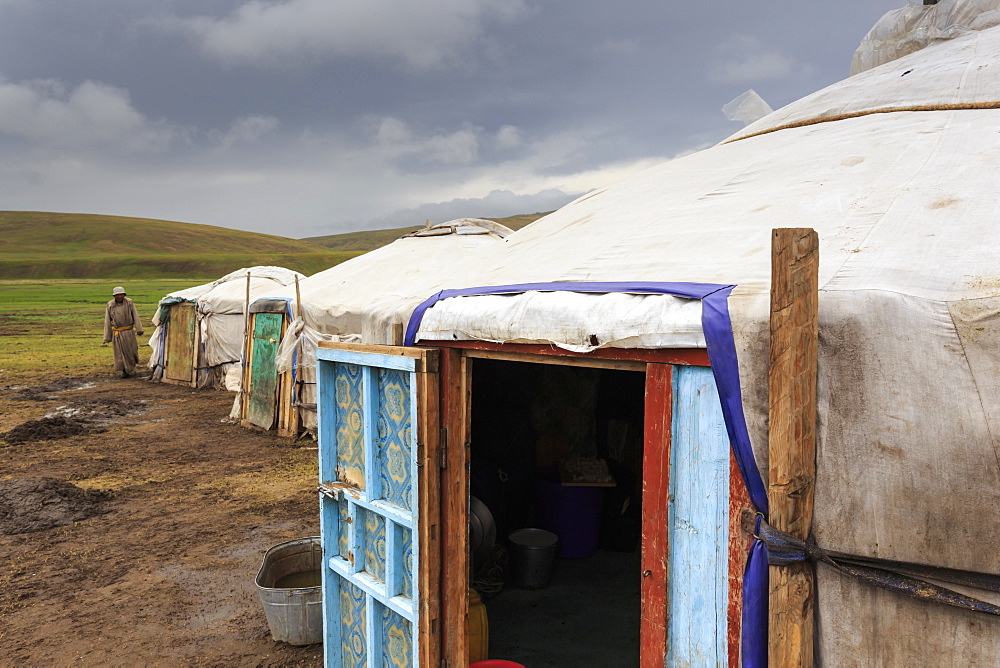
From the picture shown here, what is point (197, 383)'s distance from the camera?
13805mm

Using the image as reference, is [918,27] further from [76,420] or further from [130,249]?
[130,249]

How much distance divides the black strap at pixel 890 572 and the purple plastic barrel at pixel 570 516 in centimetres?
358

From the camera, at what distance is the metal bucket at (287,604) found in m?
4.19

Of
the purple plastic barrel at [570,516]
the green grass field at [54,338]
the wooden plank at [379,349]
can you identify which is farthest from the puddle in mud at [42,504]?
the green grass field at [54,338]

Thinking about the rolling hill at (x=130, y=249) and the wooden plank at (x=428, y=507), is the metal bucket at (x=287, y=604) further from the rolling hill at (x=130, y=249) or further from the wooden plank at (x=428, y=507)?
the rolling hill at (x=130, y=249)

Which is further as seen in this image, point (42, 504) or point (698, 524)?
point (42, 504)

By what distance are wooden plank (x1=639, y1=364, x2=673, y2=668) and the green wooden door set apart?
329 inches

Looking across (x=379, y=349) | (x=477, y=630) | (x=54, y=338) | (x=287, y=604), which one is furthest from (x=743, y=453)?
(x=54, y=338)

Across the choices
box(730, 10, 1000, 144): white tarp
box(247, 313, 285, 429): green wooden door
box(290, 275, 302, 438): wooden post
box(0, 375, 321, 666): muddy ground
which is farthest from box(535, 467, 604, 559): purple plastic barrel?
box(247, 313, 285, 429): green wooden door

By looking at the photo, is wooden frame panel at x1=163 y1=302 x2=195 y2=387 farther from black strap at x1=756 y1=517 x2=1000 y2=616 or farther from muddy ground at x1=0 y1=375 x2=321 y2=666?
black strap at x1=756 y1=517 x2=1000 y2=616

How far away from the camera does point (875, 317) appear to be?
1.75 m

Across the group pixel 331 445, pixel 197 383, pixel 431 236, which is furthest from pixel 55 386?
pixel 331 445

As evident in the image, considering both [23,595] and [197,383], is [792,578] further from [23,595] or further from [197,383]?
[197,383]

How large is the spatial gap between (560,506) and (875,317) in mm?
3968
